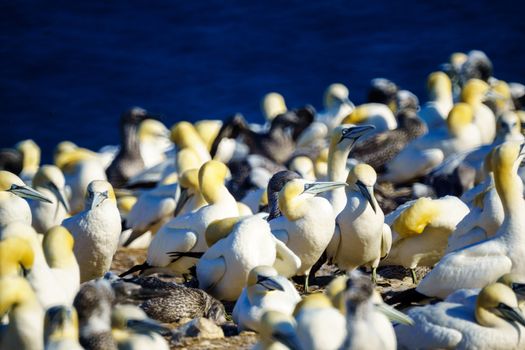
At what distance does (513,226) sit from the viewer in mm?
9492

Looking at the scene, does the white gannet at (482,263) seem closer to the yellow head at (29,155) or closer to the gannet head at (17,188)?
the gannet head at (17,188)

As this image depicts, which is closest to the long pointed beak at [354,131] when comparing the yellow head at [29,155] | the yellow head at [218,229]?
the yellow head at [218,229]

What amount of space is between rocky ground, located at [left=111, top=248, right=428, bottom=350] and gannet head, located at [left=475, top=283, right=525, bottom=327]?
1544mm

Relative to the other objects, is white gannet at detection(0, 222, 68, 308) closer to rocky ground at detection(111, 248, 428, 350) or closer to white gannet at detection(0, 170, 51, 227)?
rocky ground at detection(111, 248, 428, 350)

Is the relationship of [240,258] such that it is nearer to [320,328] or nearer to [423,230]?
[423,230]

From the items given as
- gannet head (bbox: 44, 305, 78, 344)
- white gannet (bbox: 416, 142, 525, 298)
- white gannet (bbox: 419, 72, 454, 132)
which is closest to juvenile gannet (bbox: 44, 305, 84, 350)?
gannet head (bbox: 44, 305, 78, 344)

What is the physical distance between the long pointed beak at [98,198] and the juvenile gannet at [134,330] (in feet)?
9.52

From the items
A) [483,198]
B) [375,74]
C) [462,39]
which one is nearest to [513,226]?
[483,198]

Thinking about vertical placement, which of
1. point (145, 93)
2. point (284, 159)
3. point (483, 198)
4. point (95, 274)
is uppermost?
point (483, 198)

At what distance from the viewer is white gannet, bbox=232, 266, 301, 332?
8.90 meters

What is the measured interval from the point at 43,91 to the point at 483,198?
22.0 metres

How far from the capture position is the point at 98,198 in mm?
10922

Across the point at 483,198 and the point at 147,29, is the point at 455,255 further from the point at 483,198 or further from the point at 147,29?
the point at 147,29

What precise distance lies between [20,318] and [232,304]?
297cm
